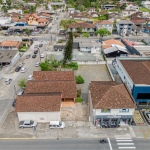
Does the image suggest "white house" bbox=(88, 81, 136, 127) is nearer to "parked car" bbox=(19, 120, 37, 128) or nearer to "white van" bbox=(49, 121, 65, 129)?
"white van" bbox=(49, 121, 65, 129)

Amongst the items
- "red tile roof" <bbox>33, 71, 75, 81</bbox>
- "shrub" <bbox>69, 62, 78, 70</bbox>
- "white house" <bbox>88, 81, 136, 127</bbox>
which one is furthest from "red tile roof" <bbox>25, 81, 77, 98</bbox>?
"shrub" <bbox>69, 62, 78, 70</bbox>

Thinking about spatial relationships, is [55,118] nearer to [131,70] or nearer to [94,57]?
[131,70]

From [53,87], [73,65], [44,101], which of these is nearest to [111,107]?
[44,101]

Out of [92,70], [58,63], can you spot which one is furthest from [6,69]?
[92,70]

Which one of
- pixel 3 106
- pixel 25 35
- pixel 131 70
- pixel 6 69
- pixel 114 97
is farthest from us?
pixel 25 35

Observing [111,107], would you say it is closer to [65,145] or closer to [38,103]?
[65,145]

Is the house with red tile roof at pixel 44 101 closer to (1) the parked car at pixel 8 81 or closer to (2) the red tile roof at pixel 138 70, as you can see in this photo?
(1) the parked car at pixel 8 81

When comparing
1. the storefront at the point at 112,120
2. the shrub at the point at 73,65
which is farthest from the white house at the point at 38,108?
the shrub at the point at 73,65
